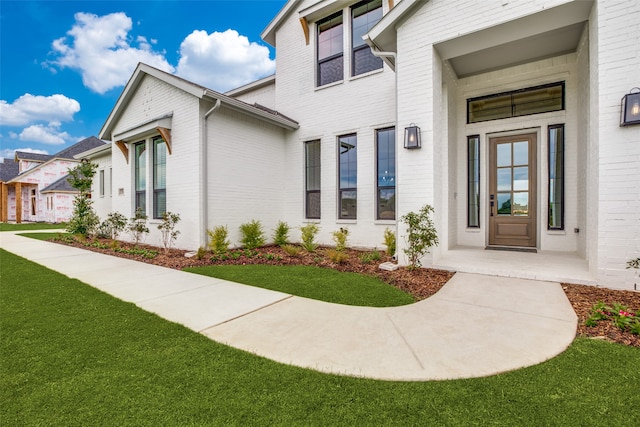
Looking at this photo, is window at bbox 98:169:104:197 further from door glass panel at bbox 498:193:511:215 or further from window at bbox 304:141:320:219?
door glass panel at bbox 498:193:511:215

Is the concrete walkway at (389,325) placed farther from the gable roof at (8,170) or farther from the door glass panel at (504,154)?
the gable roof at (8,170)

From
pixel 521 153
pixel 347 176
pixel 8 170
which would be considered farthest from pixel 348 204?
pixel 8 170

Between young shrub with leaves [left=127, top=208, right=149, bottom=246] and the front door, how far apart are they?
910cm

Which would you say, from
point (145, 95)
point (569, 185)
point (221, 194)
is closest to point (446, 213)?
point (569, 185)

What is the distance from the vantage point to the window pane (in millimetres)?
7957

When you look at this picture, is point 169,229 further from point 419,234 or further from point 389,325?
point 389,325

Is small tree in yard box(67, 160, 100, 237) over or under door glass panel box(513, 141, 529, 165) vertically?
under

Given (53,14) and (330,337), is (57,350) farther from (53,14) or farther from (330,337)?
(53,14)

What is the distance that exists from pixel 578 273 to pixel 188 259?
7.10 m

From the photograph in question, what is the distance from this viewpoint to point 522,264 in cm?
494

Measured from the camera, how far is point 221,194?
293 inches

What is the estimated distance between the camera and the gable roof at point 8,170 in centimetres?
2312

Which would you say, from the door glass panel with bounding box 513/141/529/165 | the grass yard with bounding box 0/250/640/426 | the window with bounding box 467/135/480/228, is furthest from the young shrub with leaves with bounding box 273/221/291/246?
the door glass panel with bounding box 513/141/529/165

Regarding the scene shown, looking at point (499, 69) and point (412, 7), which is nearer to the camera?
point (412, 7)
